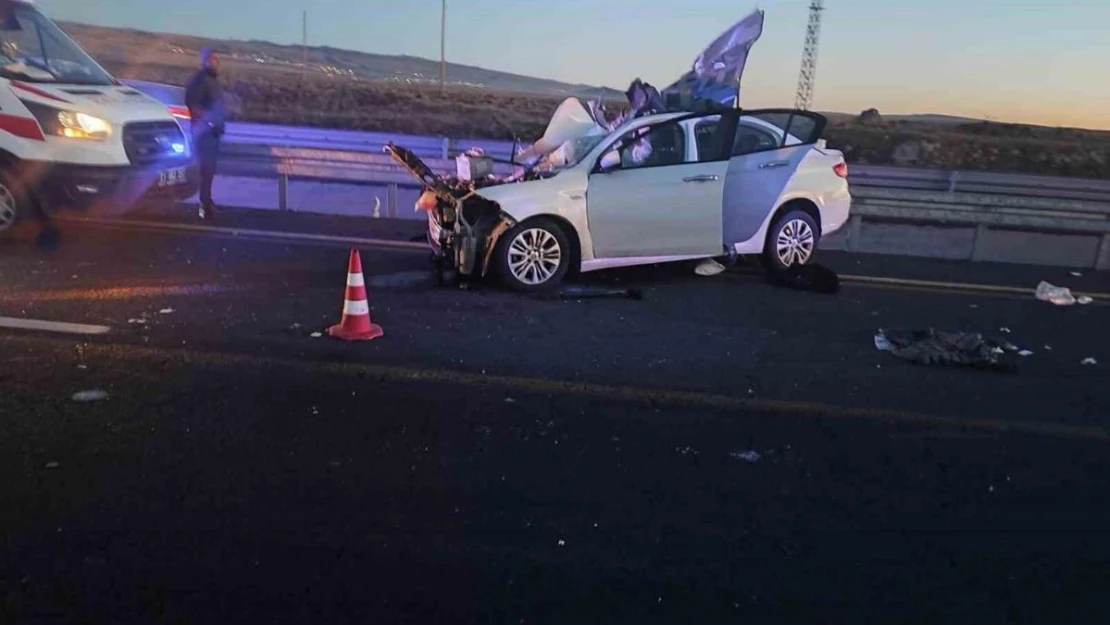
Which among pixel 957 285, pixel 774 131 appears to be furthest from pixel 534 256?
pixel 957 285

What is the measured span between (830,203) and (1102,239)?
4.34m

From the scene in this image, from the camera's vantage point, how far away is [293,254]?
9930 millimetres

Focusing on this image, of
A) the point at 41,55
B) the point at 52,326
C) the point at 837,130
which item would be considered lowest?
the point at 52,326

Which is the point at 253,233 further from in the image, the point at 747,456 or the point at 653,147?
the point at 747,456

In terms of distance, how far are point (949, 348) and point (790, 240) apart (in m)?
2.94

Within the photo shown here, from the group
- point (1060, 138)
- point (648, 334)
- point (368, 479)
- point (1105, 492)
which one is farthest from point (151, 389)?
point (1060, 138)

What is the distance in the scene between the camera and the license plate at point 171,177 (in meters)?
10.6

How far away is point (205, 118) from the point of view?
11844 millimetres

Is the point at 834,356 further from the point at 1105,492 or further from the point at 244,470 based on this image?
the point at 244,470

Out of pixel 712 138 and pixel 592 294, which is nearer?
pixel 592 294

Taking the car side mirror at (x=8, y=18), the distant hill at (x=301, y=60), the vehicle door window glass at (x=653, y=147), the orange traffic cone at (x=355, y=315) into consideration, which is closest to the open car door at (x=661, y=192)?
the vehicle door window glass at (x=653, y=147)

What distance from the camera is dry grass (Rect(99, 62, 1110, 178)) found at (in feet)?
110

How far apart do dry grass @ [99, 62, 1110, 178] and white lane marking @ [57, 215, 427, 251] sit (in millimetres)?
20309

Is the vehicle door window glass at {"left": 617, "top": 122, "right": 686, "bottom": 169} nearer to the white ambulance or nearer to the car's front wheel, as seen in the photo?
the white ambulance
